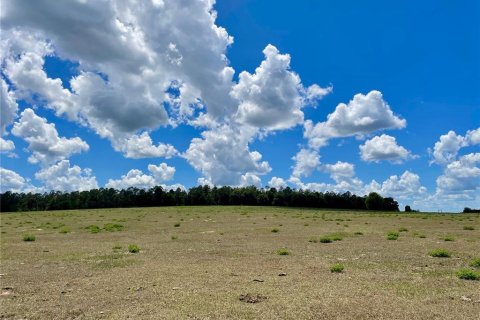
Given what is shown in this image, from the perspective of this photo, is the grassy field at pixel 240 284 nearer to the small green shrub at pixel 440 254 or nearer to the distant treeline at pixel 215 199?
the small green shrub at pixel 440 254

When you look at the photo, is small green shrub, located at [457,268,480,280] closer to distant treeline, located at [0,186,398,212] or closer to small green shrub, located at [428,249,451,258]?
small green shrub, located at [428,249,451,258]

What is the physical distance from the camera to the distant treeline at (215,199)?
143375 mm

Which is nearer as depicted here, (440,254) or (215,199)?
(440,254)

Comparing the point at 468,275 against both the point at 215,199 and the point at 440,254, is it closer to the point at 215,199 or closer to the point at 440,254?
the point at 440,254

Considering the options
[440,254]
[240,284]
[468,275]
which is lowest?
[240,284]

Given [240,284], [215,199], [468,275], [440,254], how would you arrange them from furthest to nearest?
[215,199] → [440,254] → [468,275] → [240,284]

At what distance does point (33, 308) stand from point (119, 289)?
2767 mm

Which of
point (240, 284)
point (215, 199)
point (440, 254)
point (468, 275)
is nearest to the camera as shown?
point (240, 284)

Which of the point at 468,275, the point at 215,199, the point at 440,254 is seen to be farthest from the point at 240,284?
the point at 215,199

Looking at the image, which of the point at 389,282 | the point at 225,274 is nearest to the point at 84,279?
the point at 225,274

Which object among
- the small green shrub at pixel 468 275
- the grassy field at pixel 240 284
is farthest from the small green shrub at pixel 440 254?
the small green shrub at pixel 468 275

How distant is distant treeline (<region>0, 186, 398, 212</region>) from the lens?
470 ft

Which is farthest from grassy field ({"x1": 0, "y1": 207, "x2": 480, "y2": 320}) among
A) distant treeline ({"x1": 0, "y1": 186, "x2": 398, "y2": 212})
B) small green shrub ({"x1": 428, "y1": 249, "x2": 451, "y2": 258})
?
distant treeline ({"x1": 0, "y1": 186, "x2": 398, "y2": 212})

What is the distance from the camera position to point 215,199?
6063 inches
